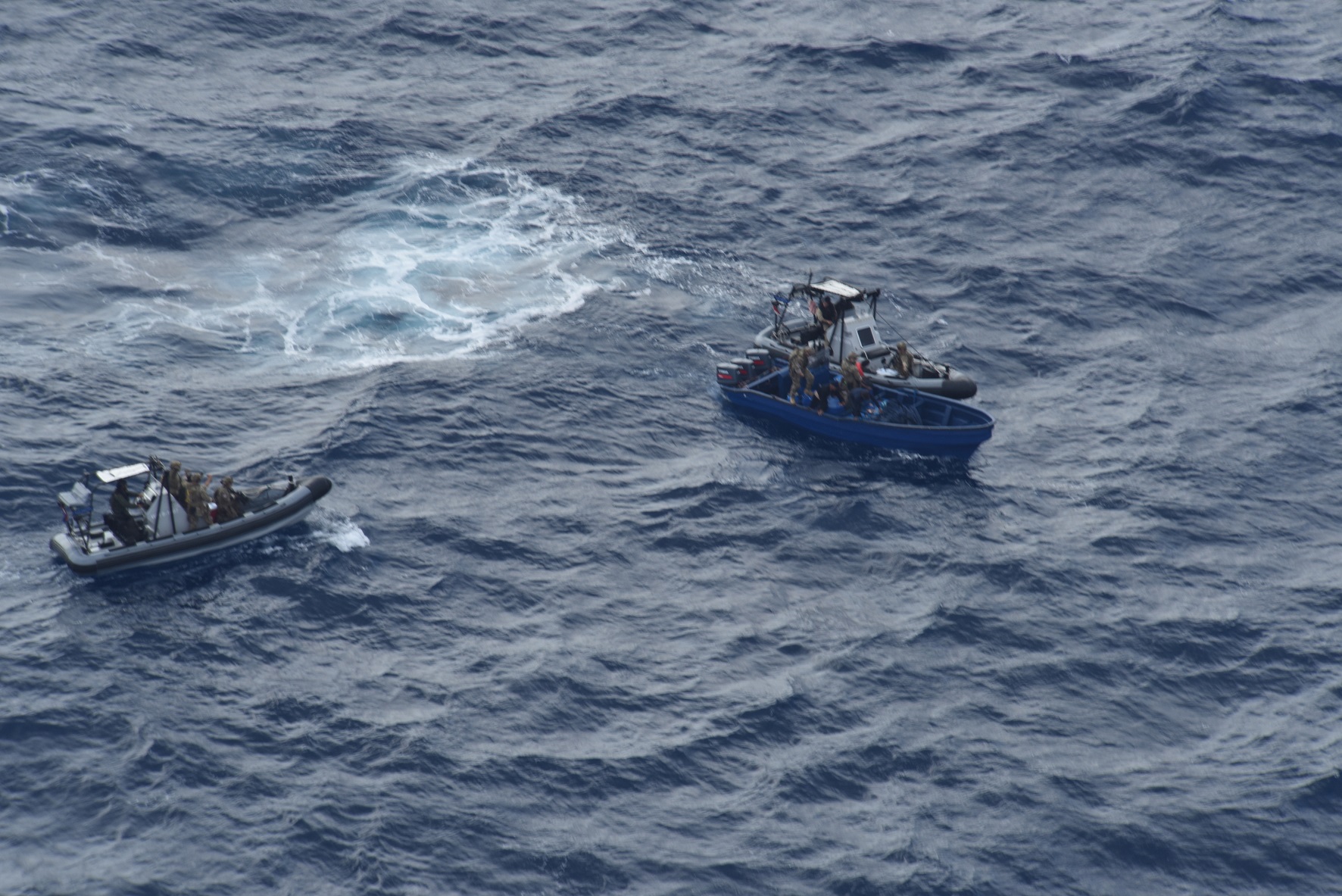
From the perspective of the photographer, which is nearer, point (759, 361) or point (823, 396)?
point (823, 396)

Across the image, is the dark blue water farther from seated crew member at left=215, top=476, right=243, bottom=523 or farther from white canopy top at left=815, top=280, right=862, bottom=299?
white canopy top at left=815, top=280, right=862, bottom=299

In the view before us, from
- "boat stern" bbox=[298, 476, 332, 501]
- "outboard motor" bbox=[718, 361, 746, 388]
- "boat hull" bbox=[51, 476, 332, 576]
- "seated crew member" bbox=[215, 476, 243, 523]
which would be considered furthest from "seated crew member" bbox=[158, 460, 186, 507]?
"outboard motor" bbox=[718, 361, 746, 388]

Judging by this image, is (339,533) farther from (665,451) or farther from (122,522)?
(665,451)

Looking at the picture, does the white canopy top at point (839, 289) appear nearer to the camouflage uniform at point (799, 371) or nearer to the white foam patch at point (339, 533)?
the camouflage uniform at point (799, 371)

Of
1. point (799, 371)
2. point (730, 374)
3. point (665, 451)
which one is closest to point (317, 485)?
point (665, 451)

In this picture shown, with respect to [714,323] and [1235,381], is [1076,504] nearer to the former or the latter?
[1235,381]

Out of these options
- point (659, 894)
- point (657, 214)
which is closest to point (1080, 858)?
point (659, 894)
